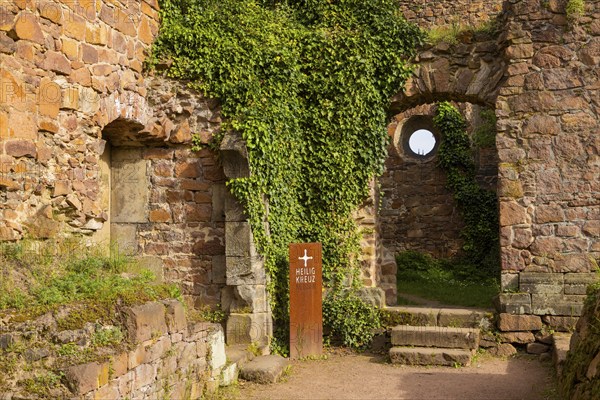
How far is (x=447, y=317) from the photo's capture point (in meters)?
8.88

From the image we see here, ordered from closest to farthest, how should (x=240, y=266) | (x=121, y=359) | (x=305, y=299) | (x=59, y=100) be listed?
(x=121, y=359), (x=59, y=100), (x=240, y=266), (x=305, y=299)

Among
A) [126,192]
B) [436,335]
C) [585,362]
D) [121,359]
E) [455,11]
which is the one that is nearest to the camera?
[121,359]

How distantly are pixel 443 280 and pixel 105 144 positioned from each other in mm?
7553

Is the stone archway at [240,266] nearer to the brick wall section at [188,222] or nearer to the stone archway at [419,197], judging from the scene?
the brick wall section at [188,222]

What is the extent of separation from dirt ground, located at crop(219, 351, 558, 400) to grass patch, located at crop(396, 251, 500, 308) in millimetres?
2851

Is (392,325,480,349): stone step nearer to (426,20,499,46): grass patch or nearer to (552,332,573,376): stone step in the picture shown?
(552,332,573,376): stone step

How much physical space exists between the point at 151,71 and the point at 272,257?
113 inches

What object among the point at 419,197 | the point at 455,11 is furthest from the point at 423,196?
the point at 455,11


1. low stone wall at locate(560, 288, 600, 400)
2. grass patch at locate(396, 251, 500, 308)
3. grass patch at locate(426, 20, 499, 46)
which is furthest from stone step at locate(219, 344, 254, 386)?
grass patch at locate(426, 20, 499, 46)

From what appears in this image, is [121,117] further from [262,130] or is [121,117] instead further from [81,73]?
[262,130]

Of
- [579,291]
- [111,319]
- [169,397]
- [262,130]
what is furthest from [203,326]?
[579,291]

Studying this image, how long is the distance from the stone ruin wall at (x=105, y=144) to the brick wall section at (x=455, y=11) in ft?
23.0

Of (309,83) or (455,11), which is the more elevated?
(455,11)

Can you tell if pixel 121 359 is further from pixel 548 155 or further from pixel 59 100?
pixel 548 155
